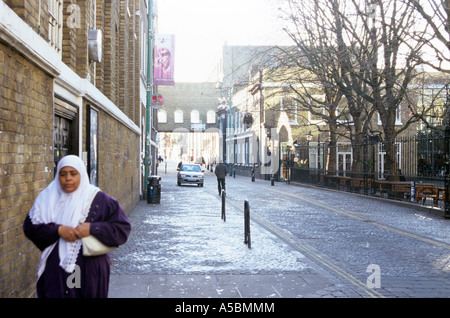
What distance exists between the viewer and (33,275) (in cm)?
512

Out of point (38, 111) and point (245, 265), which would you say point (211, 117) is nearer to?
point (245, 265)

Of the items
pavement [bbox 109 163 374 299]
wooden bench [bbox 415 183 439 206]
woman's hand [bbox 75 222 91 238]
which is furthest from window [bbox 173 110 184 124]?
woman's hand [bbox 75 222 91 238]

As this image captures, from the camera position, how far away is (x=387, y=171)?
2223 cm

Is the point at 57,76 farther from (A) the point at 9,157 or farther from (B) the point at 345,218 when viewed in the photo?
(B) the point at 345,218

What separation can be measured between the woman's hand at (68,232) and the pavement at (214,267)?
2580mm

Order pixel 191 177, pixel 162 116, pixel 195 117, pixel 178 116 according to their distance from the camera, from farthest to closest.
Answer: pixel 195 117, pixel 178 116, pixel 162 116, pixel 191 177

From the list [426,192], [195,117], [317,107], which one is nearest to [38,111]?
[426,192]

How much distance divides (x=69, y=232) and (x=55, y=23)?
465 centimetres

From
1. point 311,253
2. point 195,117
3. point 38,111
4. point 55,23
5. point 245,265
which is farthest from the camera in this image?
point 195,117

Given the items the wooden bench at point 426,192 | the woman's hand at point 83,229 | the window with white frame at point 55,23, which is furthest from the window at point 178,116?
the woman's hand at point 83,229

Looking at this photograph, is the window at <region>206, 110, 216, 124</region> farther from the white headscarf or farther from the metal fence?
the white headscarf

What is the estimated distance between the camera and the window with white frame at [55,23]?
6.82 metres

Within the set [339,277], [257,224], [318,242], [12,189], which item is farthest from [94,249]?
[257,224]

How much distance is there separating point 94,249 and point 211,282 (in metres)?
3.31
